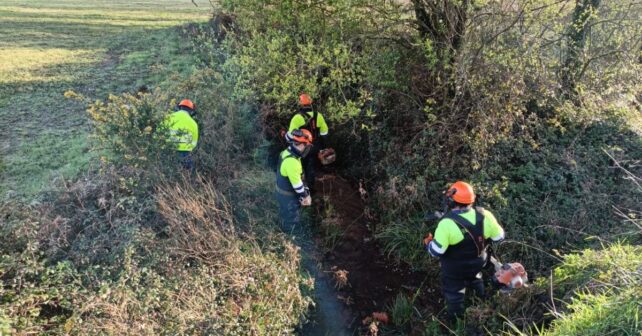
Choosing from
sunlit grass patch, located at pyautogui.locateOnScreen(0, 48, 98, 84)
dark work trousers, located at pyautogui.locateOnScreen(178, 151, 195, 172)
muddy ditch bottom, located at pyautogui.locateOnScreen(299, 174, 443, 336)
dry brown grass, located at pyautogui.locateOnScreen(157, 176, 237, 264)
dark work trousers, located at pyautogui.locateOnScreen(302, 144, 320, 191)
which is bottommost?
sunlit grass patch, located at pyautogui.locateOnScreen(0, 48, 98, 84)

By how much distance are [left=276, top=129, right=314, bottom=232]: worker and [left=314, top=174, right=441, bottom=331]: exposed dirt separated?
653mm

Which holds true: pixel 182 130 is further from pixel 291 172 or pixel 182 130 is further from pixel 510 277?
pixel 510 277

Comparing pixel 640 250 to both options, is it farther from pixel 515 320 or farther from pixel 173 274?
pixel 173 274

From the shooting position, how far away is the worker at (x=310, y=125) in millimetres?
7984

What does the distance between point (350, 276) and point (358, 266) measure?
29 centimetres

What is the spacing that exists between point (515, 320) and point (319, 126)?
497 centimetres

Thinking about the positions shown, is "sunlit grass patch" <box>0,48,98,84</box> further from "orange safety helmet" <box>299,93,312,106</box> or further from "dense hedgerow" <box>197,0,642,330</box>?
"orange safety helmet" <box>299,93,312,106</box>

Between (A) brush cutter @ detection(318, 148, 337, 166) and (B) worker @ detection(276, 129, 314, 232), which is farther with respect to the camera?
(A) brush cutter @ detection(318, 148, 337, 166)

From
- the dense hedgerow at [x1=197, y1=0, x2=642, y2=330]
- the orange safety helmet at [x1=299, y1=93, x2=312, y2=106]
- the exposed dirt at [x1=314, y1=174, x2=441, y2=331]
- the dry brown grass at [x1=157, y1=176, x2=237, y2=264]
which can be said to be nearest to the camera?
the dry brown grass at [x1=157, y1=176, x2=237, y2=264]

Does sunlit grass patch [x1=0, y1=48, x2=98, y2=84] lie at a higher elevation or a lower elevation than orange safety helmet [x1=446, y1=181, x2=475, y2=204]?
lower

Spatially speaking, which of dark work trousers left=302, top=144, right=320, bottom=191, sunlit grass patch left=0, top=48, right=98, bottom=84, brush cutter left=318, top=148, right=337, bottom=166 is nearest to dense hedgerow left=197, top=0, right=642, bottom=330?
brush cutter left=318, top=148, right=337, bottom=166

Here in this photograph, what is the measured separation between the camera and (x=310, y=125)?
8.14m

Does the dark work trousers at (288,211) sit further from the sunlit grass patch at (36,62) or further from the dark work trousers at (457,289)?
the sunlit grass patch at (36,62)

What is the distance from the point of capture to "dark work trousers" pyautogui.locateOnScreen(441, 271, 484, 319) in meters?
5.11
